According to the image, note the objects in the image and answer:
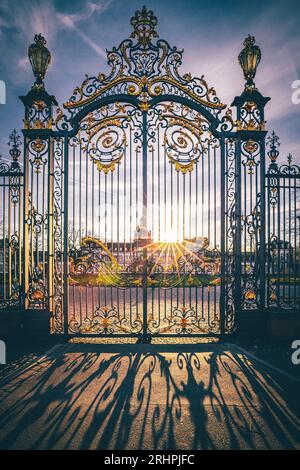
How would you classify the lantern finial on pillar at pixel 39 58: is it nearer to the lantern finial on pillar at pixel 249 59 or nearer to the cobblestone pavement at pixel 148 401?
the lantern finial on pillar at pixel 249 59

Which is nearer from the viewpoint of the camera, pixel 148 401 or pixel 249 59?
pixel 148 401

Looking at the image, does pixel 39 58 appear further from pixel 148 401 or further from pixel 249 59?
pixel 148 401

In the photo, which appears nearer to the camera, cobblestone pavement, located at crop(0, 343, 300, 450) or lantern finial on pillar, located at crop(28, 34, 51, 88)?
cobblestone pavement, located at crop(0, 343, 300, 450)

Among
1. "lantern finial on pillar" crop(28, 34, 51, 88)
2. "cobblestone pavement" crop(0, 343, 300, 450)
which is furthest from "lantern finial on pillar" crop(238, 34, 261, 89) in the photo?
"cobblestone pavement" crop(0, 343, 300, 450)

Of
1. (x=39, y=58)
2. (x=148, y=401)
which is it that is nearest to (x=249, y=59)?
(x=39, y=58)

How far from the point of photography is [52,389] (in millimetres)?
4223

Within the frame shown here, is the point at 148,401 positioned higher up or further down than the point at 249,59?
further down

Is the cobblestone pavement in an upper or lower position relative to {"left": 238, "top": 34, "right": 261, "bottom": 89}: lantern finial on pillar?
lower

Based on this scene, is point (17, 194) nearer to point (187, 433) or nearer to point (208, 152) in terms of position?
point (208, 152)

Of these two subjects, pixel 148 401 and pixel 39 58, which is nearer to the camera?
pixel 148 401

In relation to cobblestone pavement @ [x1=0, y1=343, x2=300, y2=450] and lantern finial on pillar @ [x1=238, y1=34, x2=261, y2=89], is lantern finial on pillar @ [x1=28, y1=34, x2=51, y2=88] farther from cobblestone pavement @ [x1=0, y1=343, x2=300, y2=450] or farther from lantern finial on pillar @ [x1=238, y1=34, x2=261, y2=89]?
cobblestone pavement @ [x1=0, y1=343, x2=300, y2=450]
